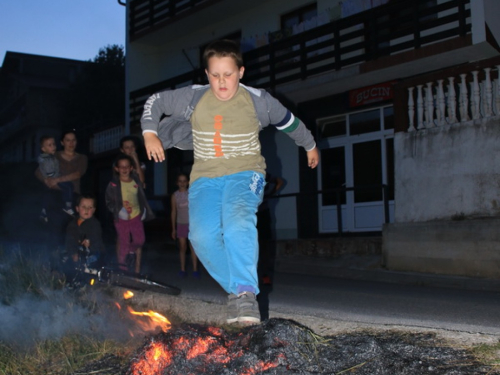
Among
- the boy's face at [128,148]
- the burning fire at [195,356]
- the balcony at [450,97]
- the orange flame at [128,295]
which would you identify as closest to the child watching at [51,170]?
the boy's face at [128,148]

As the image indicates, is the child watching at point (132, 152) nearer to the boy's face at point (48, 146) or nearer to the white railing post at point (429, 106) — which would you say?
the boy's face at point (48, 146)

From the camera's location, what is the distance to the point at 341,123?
16297 mm

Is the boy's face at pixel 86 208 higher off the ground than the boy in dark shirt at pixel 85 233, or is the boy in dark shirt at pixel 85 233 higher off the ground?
the boy's face at pixel 86 208

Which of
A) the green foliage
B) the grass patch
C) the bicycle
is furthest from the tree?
the grass patch

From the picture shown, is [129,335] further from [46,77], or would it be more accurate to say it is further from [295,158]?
[46,77]

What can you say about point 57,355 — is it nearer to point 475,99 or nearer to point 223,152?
point 223,152

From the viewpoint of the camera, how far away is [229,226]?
370cm

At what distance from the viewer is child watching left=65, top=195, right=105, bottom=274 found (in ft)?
21.8

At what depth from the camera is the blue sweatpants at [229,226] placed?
3664mm

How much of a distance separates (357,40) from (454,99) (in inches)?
212

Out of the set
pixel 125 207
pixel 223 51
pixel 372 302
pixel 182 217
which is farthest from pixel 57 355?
pixel 182 217

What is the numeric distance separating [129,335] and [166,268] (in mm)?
7405

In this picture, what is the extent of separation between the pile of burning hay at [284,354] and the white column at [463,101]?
802 centimetres

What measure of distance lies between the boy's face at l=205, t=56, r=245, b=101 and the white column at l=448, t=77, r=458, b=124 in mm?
7454
